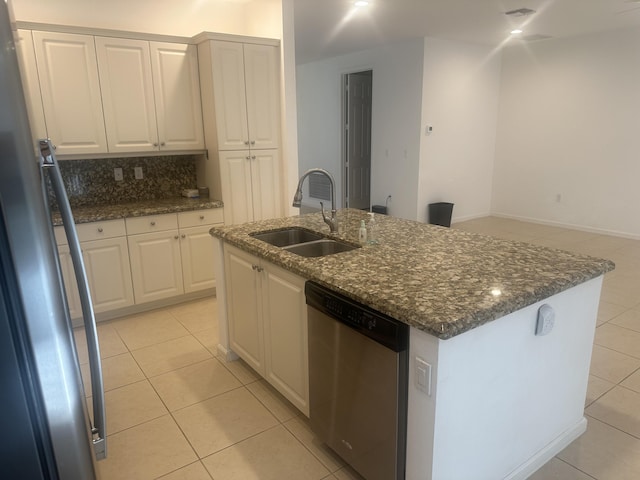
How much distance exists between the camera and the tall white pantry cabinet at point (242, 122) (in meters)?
3.67

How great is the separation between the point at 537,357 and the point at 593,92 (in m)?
5.52

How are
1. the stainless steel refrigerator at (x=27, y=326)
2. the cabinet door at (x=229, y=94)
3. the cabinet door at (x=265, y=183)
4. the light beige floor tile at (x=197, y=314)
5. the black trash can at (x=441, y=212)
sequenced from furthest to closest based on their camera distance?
the black trash can at (x=441, y=212)
the cabinet door at (x=265, y=183)
the cabinet door at (x=229, y=94)
the light beige floor tile at (x=197, y=314)
the stainless steel refrigerator at (x=27, y=326)

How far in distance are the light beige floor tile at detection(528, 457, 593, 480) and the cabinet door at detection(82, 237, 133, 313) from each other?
10.2ft

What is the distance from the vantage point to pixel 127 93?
3.52 m

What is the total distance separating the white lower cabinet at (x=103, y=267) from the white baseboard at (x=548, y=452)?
303 cm

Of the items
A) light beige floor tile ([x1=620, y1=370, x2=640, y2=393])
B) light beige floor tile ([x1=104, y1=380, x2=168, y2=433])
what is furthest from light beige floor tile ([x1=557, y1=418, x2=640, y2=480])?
light beige floor tile ([x1=104, y1=380, x2=168, y2=433])

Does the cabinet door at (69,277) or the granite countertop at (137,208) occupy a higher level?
the granite countertop at (137,208)

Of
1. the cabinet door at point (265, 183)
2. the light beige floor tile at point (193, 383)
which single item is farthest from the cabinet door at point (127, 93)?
the light beige floor tile at point (193, 383)

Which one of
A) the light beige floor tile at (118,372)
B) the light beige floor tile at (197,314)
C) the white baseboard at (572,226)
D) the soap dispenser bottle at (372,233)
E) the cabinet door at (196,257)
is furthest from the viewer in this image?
the white baseboard at (572,226)

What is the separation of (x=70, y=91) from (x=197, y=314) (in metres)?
2.00

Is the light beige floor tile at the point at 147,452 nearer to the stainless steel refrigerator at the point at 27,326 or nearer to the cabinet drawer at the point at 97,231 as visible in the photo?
the stainless steel refrigerator at the point at 27,326

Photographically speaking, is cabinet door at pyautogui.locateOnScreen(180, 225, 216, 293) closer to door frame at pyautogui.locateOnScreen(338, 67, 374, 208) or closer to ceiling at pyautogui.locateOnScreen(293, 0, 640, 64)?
ceiling at pyautogui.locateOnScreen(293, 0, 640, 64)

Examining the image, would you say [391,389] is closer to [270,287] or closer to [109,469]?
[270,287]

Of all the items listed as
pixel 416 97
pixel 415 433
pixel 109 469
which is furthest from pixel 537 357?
pixel 416 97
